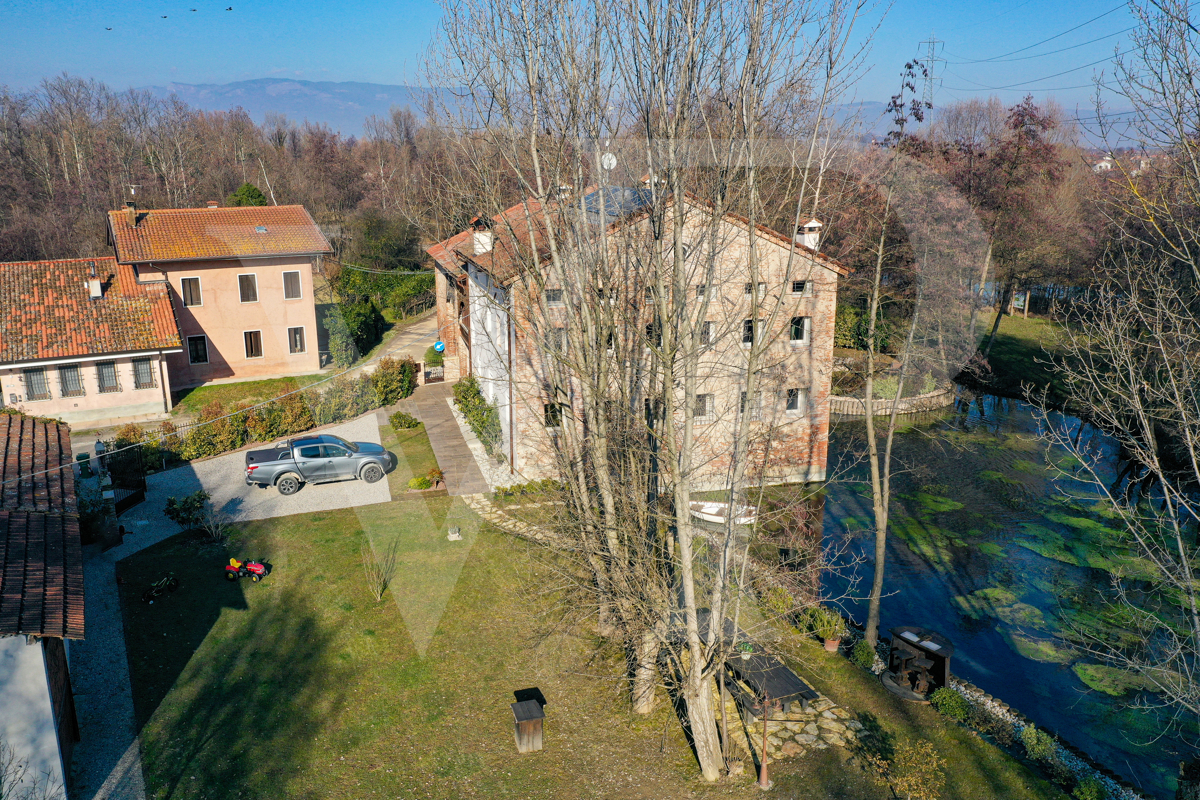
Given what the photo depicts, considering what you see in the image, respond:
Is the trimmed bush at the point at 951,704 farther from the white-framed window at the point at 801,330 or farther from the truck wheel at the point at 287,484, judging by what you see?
the truck wheel at the point at 287,484

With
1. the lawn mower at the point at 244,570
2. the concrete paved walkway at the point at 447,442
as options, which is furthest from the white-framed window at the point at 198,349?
the lawn mower at the point at 244,570

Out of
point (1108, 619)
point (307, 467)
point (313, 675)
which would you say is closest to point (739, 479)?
point (313, 675)

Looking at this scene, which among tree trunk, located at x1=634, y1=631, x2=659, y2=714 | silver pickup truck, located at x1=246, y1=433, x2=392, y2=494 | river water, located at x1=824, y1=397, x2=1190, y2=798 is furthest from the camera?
silver pickup truck, located at x1=246, y1=433, x2=392, y2=494

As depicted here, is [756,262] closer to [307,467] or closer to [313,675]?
[313,675]

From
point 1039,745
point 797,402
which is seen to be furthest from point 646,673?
point 797,402

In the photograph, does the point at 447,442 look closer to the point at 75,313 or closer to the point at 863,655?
the point at 75,313

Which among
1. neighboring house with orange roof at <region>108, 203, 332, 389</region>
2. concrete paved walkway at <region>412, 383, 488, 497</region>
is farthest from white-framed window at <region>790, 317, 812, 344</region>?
neighboring house with orange roof at <region>108, 203, 332, 389</region>

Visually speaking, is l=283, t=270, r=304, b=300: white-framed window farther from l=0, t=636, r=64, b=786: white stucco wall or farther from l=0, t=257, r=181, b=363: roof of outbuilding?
l=0, t=636, r=64, b=786: white stucco wall
